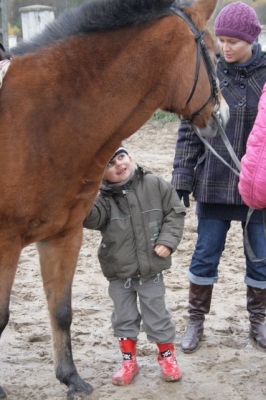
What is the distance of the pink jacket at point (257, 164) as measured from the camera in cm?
259

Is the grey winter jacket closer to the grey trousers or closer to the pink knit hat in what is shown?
the grey trousers

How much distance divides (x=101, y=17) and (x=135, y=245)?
1.12 meters

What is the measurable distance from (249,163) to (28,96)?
0.99 metres

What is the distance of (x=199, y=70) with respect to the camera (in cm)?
291

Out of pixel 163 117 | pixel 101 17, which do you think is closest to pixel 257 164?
pixel 101 17

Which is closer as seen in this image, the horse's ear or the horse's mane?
the horse's mane

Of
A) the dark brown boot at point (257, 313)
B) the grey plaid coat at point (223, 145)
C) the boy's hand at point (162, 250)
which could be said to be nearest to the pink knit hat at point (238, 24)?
the grey plaid coat at point (223, 145)

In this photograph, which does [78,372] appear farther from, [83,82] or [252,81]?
[252,81]

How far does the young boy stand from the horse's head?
44 centimetres

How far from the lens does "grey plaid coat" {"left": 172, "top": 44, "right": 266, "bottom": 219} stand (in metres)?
3.46

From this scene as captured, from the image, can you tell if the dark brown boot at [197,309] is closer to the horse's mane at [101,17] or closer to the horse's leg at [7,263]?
the horse's leg at [7,263]

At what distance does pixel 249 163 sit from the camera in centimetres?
265

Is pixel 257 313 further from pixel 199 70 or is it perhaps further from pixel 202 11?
pixel 202 11

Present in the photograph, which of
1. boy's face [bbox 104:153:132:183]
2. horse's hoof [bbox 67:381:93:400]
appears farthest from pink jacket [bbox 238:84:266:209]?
horse's hoof [bbox 67:381:93:400]
